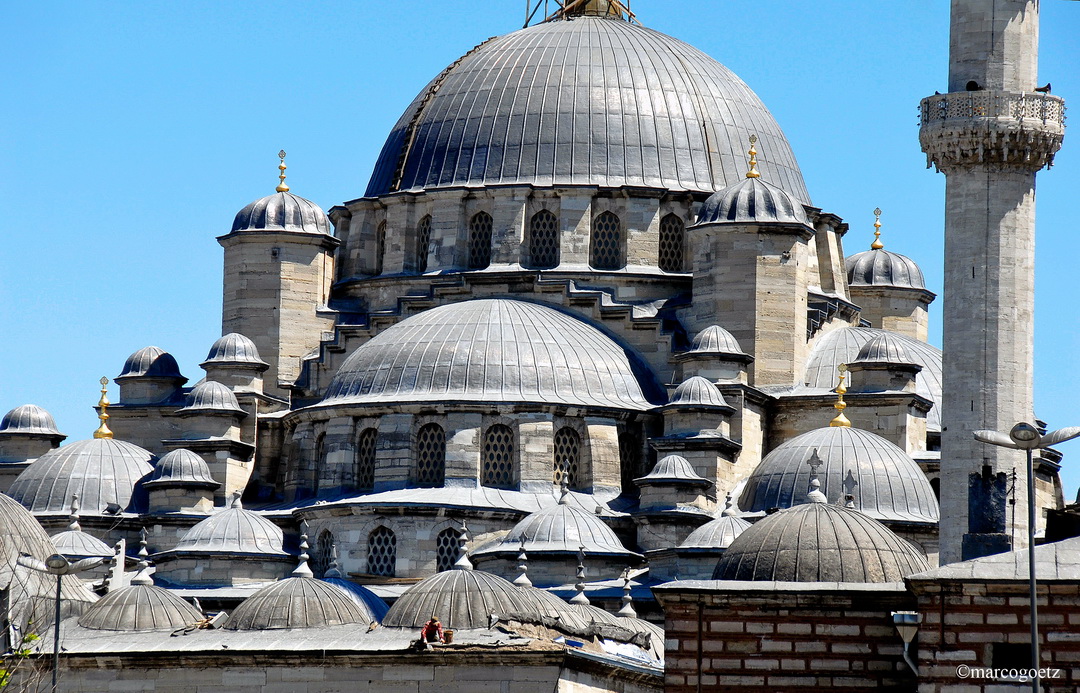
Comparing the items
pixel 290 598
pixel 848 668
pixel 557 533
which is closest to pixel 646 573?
pixel 557 533

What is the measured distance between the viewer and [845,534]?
34312 millimetres

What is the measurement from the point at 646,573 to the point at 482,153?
13.8 meters

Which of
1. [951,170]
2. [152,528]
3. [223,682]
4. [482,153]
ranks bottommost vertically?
[223,682]

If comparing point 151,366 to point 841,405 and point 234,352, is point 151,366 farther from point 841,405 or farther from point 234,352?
point 841,405

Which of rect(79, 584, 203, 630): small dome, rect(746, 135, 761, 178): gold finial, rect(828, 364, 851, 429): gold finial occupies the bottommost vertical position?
rect(79, 584, 203, 630): small dome

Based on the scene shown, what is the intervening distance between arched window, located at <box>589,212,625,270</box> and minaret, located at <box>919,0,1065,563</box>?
669 inches

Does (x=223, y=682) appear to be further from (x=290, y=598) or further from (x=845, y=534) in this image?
(x=845, y=534)

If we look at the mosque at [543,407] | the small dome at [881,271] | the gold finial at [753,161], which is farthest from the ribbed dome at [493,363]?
the small dome at [881,271]

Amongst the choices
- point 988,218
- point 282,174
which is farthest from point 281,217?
point 988,218

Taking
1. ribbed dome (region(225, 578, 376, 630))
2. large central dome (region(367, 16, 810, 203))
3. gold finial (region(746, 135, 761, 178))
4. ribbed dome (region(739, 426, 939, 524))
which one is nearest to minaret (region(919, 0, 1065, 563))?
ribbed dome (region(739, 426, 939, 524))

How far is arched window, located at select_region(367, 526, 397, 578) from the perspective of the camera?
5272 centimetres

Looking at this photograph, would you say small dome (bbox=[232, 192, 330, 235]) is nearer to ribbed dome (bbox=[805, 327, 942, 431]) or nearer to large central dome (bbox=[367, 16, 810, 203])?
large central dome (bbox=[367, 16, 810, 203])

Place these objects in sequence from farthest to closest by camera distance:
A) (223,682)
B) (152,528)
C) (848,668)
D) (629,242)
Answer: (629,242) < (152,528) < (223,682) < (848,668)

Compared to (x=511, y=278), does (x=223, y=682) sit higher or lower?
lower
